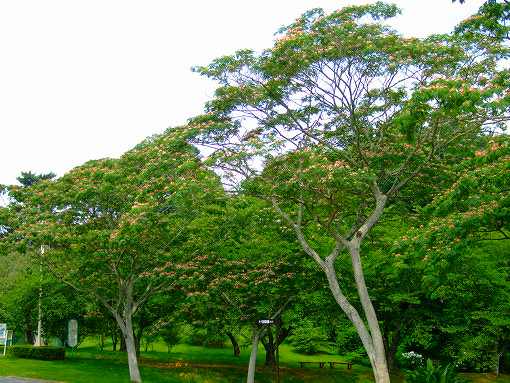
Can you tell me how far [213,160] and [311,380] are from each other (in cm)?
1743

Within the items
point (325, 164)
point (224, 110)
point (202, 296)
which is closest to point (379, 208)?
point (325, 164)

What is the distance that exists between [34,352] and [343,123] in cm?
2203

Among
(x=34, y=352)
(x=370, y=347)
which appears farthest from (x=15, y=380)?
(x=370, y=347)

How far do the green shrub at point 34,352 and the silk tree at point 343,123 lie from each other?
18.0m

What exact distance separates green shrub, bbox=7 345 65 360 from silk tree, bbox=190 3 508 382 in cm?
1803

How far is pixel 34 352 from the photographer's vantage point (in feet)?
101

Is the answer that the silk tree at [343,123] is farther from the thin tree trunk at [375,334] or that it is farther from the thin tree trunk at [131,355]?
the thin tree trunk at [131,355]

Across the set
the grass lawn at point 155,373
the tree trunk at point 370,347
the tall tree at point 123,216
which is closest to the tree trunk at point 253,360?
the grass lawn at point 155,373

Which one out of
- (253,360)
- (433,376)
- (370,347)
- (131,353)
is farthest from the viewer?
(253,360)

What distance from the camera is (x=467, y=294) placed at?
2403cm

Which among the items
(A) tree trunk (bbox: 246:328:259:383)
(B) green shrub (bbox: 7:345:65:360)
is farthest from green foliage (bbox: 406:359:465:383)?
(B) green shrub (bbox: 7:345:65:360)

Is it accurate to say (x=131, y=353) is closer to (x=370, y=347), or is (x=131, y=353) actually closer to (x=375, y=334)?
(x=370, y=347)

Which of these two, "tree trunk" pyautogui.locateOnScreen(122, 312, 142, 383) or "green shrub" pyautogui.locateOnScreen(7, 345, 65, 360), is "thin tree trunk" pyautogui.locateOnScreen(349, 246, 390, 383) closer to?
"tree trunk" pyautogui.locateOnScreen(122, 312, 142, 383)

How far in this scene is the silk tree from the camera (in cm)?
1730
